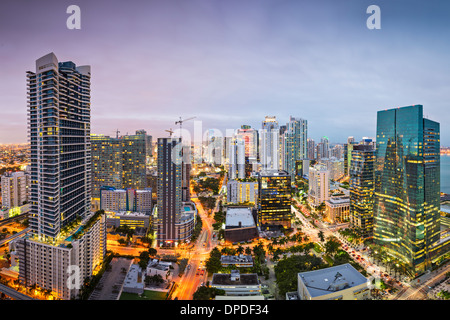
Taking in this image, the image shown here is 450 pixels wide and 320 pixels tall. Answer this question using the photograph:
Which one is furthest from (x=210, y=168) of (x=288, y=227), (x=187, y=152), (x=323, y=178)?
(x=288, y=227)

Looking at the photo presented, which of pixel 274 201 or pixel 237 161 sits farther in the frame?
pixel 237 161

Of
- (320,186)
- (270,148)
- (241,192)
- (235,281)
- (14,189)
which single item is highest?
(270,148)

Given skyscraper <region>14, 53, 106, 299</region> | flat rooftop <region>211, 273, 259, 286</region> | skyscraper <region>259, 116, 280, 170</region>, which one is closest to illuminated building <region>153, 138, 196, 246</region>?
skyscraper <region>14, 53, 106, 299</region>

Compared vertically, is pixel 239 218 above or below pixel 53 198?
below

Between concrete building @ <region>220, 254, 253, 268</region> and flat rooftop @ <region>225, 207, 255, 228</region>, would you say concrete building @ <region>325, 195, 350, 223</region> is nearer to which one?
flat rooftop @ <region>225, 207, 255, 228</region>

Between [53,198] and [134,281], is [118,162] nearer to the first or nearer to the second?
[53,198]

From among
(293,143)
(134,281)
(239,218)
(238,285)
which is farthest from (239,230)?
(293,143)
